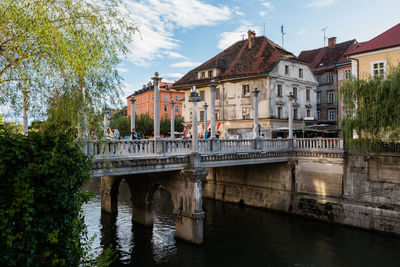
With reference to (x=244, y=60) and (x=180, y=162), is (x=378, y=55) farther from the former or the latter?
(x=244, y=60)

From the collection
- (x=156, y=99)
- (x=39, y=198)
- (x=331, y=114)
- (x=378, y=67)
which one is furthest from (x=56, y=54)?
(x=331, y=114)

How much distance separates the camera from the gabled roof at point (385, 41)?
22.6m

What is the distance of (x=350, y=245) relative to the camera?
18.3 meters

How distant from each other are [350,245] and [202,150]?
969cm

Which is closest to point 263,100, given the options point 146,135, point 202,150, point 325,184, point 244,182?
point 244,182

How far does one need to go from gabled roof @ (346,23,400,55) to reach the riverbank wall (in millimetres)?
7936

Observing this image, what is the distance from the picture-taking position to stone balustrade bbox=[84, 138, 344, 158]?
543 inches

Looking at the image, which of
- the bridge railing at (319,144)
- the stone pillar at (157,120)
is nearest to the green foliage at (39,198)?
the stone pillar at (157,120)

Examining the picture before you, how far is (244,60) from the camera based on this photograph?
3947 centimetres

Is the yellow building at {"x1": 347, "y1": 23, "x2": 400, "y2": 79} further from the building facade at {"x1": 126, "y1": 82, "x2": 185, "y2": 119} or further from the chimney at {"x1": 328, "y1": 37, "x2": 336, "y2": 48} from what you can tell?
the building facade at {"x1": 126, "y1": 82, "x2": 185, "y2": 119}

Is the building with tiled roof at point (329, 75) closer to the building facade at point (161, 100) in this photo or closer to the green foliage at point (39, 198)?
the building facade at point (161, 100)

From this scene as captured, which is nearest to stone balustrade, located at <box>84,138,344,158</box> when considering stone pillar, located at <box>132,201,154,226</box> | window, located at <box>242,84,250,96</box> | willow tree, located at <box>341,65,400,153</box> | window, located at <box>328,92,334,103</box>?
willow tree, located at <box>341,65,400,153</box>

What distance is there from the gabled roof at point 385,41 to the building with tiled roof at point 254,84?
12184 millimetres

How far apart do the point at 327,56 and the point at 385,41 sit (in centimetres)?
2622
